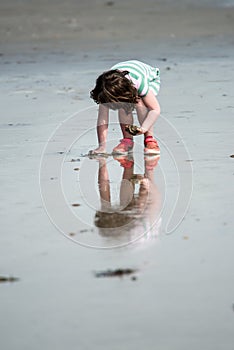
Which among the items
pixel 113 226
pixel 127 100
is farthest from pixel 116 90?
pixel 113 226

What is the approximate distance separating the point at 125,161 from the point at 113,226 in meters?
1.61

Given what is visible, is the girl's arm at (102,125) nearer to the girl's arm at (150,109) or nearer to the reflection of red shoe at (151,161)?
the girl's arm at (150,109)

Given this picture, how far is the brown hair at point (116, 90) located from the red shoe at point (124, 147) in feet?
0.87

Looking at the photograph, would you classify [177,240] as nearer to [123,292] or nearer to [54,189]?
[123,292]

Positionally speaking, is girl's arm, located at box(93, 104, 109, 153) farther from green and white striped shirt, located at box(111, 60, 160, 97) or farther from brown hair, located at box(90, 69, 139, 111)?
green and white striped shirt, located at box(111, 60, 160, 97)

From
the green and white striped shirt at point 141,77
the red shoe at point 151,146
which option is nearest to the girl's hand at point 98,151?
the red shoe at point 151,146

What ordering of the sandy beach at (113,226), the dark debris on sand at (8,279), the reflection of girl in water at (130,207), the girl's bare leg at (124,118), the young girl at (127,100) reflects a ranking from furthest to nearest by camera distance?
the girl's bare leg at (124,118)
the young girl at (127,100)
the reflection of girl in water at (130,207)
the dark debris on sand at (8,279)
the sandy beach at (113,226)

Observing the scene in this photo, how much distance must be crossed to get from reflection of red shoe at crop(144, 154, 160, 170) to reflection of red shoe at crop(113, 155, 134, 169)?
0.10 m

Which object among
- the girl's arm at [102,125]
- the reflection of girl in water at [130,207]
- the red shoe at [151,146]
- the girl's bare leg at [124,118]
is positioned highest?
the girl's bare leg at [124,118]

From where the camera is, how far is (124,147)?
610 cm

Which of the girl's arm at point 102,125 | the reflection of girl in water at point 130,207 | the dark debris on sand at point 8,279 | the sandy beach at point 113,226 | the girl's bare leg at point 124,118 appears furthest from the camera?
the girl's bare leg at point 124,118

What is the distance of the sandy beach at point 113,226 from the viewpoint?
3090 millimetres

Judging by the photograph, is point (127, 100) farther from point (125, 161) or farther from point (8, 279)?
point (8, 279)

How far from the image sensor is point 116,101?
618cm
